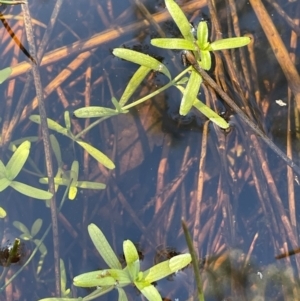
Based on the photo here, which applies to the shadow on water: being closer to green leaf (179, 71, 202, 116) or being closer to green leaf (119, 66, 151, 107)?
green leaf (119, 66, 151, 107)

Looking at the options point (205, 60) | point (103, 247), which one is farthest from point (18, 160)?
point (205, 60)

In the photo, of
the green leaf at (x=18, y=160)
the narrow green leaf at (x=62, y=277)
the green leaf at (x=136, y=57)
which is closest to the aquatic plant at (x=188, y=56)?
the green leaf at (x=136, y=57)

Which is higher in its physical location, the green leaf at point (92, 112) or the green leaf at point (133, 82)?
the green leaf at point (133, 82)

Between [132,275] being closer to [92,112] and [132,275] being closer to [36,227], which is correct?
[36,227]

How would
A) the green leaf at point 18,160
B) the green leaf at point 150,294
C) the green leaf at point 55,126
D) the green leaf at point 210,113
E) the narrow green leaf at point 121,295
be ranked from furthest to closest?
the green leaf at point 55,126 < the green leaf at point 210,113 < the green leaf at point 18,160 < the narrow green leaf at point 121,295 < the green leaf at point 150,294

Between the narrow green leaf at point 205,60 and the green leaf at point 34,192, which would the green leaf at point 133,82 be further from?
the green leaf at point 34,192

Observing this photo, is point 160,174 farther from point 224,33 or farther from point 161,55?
point 224,33
